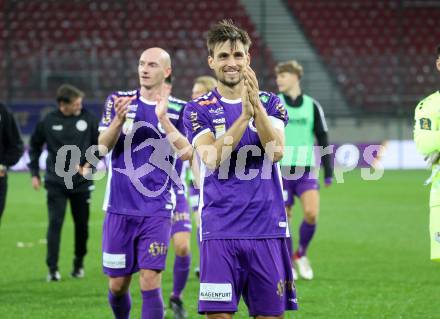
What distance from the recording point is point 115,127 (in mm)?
6773

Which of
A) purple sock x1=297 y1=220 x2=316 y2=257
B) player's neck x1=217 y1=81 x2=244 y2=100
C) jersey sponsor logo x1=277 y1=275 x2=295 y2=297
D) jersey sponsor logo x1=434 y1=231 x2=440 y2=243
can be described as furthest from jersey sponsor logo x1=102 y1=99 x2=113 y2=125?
purple sock x1=297 y1=220 x2=316 y2=257

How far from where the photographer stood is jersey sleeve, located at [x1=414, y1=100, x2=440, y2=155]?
6.36 meters

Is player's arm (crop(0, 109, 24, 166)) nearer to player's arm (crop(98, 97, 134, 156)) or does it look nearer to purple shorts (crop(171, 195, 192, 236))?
purple shorts (crop(171, 195, 192, 236))

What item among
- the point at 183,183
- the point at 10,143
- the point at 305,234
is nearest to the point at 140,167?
the point at 183,183

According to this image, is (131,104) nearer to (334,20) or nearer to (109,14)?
(109,14)

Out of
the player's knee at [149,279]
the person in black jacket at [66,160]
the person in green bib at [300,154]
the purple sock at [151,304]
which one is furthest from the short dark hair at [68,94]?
the purple sock at [151,304]

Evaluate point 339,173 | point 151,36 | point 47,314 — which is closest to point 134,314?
point 47,314

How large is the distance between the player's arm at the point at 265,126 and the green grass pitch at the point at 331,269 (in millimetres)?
3212

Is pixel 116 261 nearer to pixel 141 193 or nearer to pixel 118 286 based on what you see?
pixel 118 286

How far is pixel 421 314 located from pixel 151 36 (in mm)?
23127

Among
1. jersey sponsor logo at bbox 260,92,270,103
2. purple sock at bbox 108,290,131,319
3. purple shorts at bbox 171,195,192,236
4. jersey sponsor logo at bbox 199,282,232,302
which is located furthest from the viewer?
purple shorts at bbox 171,195,192,236

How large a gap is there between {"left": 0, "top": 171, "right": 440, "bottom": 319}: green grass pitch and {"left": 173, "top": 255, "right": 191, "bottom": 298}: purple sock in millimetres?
223

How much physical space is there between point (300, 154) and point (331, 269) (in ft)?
5.12

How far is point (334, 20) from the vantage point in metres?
32.4
